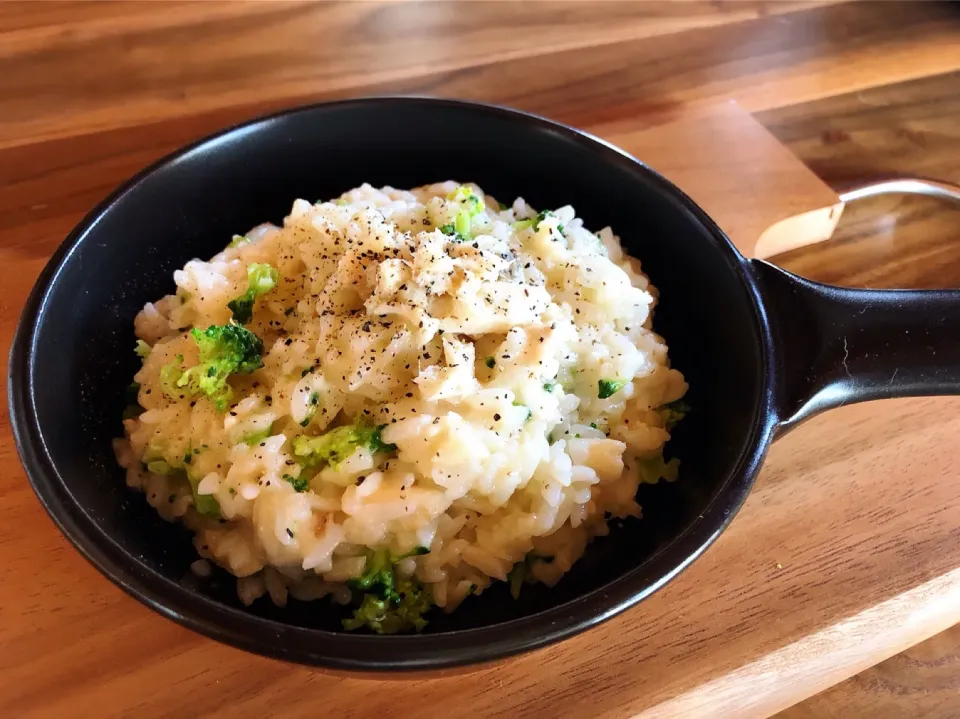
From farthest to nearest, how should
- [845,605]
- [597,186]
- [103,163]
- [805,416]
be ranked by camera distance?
[103,163] < [597,186] < [845,605] < [805,416]

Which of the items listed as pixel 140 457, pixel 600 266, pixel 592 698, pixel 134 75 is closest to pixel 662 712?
pixel 592 698

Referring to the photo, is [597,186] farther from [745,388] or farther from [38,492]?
[38,492]

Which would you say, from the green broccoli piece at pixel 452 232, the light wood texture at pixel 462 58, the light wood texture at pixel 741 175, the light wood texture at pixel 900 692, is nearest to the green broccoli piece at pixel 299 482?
the green broccoli piece at pixel 452 232

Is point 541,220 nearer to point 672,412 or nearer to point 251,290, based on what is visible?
point 672,412

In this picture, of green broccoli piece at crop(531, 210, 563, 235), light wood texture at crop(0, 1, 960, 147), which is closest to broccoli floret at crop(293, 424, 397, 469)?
green broccoli piece at crop(531, 210, 563, 235)

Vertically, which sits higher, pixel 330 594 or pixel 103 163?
pixel 103 163

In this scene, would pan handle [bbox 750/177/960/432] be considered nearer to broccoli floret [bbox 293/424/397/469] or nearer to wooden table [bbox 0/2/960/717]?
wooden table [bbox 0/2/960/717]
